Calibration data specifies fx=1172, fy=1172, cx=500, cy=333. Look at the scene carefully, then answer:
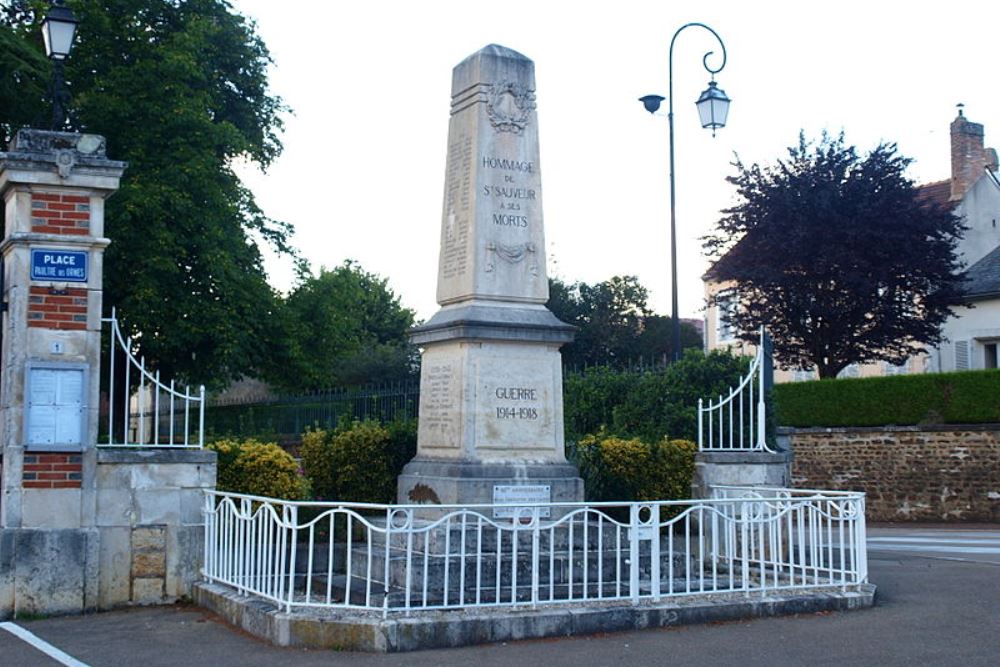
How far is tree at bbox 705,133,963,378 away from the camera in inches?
1104

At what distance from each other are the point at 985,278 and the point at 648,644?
2677cm

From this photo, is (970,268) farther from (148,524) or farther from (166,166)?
(148,524)

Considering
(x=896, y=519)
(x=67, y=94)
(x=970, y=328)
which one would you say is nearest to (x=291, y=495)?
(x=67, y=94)

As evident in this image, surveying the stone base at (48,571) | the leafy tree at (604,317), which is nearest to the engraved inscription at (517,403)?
the stone base at (48,571)

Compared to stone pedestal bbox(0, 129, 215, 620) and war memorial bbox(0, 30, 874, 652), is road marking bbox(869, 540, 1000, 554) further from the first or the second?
stone pedestal bbox(0, 129, 215, 620)

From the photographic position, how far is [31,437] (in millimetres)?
9578

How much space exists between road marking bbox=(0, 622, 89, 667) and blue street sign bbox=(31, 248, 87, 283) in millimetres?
2820

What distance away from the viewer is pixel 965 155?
3494cm

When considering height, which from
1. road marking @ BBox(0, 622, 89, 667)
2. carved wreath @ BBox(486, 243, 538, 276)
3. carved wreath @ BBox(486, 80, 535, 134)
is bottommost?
road marking @ BBox(0, 622, 89, 667)

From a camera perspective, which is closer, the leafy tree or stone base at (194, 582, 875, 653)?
stone base at (194, 582, 875, 653)

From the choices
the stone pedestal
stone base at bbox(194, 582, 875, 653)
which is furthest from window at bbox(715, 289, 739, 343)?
the stone pedestal

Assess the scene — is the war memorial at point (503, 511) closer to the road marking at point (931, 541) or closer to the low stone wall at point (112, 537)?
the low stone wall at point (112, 537)

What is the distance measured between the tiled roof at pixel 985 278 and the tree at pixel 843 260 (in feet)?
4.67

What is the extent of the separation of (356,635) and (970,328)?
2749 cm
